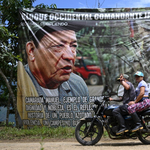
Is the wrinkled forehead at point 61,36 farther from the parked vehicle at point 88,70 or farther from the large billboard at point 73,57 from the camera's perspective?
the parked vehicle at point 88,70

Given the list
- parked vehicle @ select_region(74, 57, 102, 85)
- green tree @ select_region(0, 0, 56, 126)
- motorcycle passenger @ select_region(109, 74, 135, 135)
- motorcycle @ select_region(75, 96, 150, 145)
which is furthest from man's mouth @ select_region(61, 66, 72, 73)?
motorcycle passenger @ select_region(109, 74, 135, 135)

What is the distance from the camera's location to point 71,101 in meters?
8.98

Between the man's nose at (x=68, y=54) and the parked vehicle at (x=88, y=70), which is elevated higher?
the man's nose at (x=68, y=54)

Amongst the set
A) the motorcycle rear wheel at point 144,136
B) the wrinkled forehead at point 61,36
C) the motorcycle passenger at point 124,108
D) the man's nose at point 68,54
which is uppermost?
the wrinkled forehead at point 61,36

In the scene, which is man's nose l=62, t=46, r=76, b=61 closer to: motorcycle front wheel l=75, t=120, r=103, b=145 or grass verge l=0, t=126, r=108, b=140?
grass verge l=0, t=126, r=108, b=140

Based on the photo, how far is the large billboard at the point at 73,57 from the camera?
29.5 feet

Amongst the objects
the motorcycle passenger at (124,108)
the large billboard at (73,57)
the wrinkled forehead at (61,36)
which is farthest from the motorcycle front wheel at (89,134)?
the wrinkled forehead at (61,36)

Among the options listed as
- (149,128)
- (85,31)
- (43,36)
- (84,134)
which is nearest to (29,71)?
(43,36)

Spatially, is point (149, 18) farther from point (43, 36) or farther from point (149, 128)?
point (149, 128)

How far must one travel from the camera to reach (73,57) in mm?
9055

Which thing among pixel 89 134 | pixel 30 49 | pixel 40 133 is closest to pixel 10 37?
pixel 30 49

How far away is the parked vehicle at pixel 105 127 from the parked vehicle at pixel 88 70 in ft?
9.70

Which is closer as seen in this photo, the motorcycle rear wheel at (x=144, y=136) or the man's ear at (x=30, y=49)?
the motorcycle rear wheel at (x=144, y=136)

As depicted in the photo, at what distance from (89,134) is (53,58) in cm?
369
